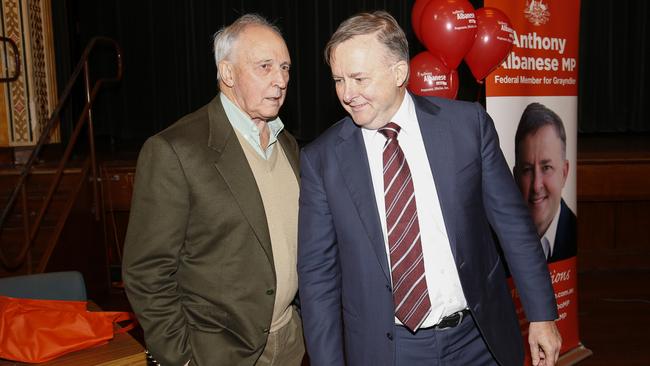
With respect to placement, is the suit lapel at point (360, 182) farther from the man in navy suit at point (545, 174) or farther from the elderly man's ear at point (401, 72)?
the man in navy suit at point (545, 174)

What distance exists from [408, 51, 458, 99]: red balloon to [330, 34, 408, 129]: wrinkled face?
1043 mm

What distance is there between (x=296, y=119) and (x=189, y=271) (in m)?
6.45

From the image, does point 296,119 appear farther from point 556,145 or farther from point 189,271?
point 189,271

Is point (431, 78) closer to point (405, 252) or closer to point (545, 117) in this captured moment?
point (545, 117)

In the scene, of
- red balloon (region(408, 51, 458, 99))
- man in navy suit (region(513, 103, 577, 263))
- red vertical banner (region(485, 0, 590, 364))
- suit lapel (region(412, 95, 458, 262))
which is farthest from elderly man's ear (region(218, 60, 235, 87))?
man in navy suit (region(513, 103, 577, 263))

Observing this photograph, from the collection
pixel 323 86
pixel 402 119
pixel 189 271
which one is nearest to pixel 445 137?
pixel 402 119

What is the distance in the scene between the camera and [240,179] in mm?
1778

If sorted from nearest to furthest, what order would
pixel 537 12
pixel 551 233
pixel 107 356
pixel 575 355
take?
1. pixel 107 356
2. pixel 537 12
3. pixel 551 233
4. pixel 575 355

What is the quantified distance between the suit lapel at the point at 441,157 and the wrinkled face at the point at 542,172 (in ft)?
4.67

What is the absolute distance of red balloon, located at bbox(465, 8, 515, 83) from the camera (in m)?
2.74

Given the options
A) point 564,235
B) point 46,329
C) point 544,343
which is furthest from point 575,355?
point 46,329

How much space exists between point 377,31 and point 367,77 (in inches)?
4.8

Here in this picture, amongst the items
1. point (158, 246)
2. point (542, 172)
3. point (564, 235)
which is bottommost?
point (564, 235)

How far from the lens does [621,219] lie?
18.4 feet
